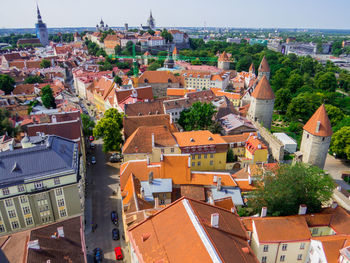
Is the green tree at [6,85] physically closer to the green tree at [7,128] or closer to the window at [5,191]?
the green tree at [7,128]

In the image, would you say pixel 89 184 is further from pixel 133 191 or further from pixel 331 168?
pixel 331 168

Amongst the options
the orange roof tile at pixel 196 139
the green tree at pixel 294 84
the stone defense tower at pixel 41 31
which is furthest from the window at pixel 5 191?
the stone defense tower at pixel 41 31

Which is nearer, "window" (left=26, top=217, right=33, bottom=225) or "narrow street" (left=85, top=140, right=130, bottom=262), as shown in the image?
"window" (left=26, top=217, right=33, bottom=225)

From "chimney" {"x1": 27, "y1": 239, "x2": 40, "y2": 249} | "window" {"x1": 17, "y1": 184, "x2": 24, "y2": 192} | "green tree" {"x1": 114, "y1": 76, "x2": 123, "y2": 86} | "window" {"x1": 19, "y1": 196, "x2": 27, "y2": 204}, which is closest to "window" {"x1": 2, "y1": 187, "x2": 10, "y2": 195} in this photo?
"window" {"x1": 17, "y1": 184, "x2": 24, "y2": 192}

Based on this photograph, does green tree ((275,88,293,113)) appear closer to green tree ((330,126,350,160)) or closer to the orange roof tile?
green tree ((330,126,350,160))

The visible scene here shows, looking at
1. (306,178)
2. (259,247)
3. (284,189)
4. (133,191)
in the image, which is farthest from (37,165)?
(306,178)
